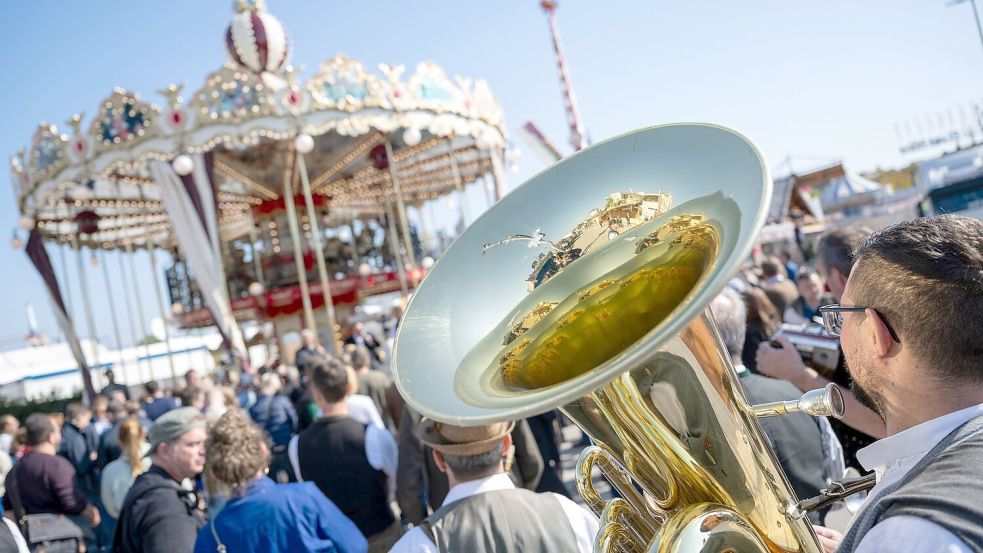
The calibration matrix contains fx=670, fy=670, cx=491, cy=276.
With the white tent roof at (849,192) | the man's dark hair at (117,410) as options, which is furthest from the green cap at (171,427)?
the white tent roof at (849,192)

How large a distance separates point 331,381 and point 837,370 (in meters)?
2.36

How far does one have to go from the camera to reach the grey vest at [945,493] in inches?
32.6

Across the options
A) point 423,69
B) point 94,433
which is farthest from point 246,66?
point 94,433

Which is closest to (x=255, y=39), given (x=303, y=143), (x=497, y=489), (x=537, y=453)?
(x=303, y=143)

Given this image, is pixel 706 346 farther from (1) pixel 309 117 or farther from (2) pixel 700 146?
(1) pixel 309 117

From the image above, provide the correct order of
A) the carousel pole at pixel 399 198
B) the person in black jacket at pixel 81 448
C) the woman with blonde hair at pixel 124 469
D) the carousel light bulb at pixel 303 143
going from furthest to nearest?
1. the carousel pole at pixel 399 198
2. the carousel light bulb at pixel 303 143
3. the person in black jacket at pixel 81 448
4. the woman with blonde hair at pixel 124 469

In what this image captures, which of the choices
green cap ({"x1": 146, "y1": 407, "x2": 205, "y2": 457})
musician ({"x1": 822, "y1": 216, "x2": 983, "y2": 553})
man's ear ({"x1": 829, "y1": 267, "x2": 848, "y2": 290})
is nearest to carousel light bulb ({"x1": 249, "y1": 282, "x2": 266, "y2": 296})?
green cap ({"x1": 146, "y1": 407, "x2": 205, "y2": 457})

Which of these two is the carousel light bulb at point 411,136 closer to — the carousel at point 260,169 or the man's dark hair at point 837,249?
the carousel at point 260,169

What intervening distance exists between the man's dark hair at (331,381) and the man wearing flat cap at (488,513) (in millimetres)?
1534

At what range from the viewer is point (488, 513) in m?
1.88

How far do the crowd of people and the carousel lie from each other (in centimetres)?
689

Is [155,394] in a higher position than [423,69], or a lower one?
lower

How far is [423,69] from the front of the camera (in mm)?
12492

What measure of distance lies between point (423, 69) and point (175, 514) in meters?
11.0
